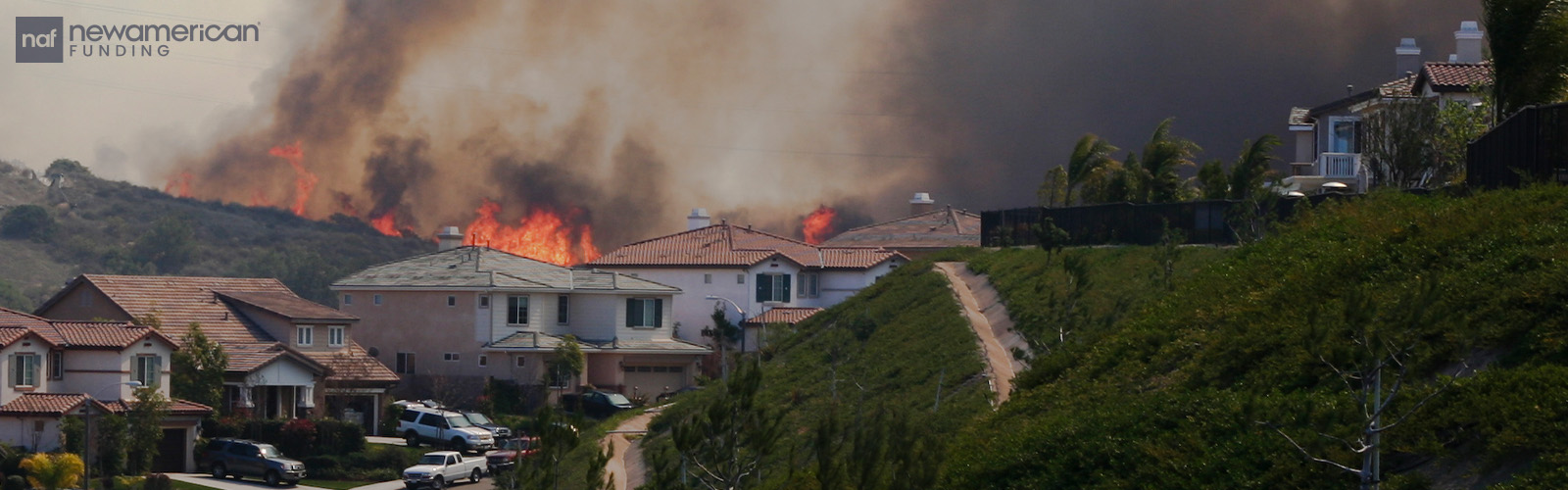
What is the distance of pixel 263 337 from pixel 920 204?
4363 cm

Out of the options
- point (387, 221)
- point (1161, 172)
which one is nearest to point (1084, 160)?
point (1161, 172)

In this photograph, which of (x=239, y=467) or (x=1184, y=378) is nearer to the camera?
(x=1184, y=378)

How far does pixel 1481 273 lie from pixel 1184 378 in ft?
12.3

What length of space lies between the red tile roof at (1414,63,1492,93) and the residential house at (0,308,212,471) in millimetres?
39601

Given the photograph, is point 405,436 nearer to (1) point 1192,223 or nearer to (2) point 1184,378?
(1) point 1192,223

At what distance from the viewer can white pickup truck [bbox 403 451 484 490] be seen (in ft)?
172

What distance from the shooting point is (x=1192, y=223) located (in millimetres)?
41281

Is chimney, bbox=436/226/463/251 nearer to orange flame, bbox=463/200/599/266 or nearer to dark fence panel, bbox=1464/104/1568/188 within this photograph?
orange flame, bbox=463/200/599/266

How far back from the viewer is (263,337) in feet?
224

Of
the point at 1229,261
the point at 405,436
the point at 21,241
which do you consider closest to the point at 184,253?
the point at 21,241

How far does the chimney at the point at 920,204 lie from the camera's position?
100m

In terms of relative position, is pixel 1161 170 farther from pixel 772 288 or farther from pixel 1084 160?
pixel 772 288

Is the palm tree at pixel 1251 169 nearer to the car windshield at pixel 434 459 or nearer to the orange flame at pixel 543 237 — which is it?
the car windshield at pixel 434 459

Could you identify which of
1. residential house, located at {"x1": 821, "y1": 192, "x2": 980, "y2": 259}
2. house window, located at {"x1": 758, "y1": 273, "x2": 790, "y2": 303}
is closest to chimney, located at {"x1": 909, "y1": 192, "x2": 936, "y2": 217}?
residential house, located at {"x1": 821, "y1": 192, "x2": 980, "y2": 259}
